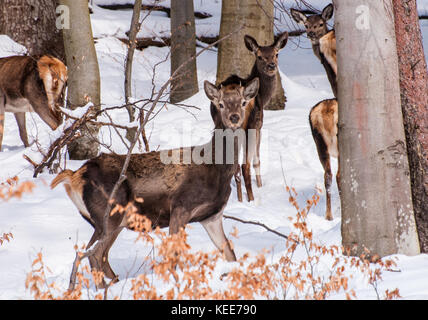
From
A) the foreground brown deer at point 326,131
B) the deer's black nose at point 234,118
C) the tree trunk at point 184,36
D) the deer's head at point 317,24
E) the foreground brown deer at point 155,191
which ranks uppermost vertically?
the tree trunk at point 184,36

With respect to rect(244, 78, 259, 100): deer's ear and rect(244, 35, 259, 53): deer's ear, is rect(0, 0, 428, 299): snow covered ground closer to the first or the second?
rect(244, 35, 259, 53): deer's ear

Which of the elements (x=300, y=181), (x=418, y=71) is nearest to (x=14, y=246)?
(x=418, y=71)

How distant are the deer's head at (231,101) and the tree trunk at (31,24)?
6.47m

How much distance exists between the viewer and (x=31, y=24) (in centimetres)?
1306

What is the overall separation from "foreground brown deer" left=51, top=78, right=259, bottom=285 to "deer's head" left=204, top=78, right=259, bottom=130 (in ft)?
0.83

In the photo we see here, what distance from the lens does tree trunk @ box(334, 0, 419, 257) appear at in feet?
18.5

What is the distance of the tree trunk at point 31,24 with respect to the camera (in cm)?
1304

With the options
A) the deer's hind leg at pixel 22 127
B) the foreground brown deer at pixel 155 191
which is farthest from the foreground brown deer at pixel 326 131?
the deer's hind leg at pixel 22 127

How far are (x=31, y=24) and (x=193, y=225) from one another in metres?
6.60

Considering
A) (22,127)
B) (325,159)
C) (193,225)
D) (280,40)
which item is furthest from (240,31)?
(193,225)

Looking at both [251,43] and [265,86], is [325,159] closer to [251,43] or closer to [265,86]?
[265,86]

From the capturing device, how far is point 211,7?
2091 centimetres

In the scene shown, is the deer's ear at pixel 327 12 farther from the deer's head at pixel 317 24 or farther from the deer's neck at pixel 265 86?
the deer's neck at pixel 265 86
